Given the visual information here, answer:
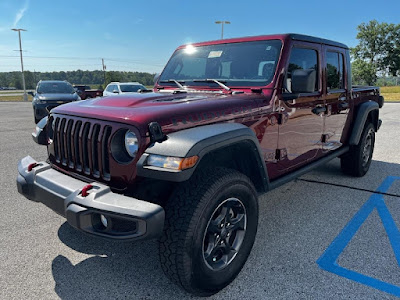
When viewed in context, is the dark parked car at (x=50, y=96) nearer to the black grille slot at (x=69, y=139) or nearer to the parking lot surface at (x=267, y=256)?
the parking lot surface at (x=267, y=256)

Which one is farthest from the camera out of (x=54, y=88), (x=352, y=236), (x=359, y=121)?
(x=54, y=88)

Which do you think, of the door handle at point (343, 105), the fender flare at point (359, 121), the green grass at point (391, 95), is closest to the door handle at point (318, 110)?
the door handle at point (343, 105)

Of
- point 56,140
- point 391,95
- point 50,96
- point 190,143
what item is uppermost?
point 190,143

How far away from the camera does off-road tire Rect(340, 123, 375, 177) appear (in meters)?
4.66

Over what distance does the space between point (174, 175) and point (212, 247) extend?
0.67 metres

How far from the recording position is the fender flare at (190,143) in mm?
1891

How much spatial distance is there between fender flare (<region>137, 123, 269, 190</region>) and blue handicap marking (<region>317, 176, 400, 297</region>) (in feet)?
4.01

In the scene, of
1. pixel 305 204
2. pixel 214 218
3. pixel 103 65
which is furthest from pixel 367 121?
pixel 103 65

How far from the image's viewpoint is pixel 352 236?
3.02 meters

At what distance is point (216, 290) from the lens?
2.19 metres

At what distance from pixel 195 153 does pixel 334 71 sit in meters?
2.83

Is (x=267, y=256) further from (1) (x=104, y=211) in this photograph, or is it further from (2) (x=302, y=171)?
(1) (x=104, y=211)

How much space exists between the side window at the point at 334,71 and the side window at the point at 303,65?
0.33 meters

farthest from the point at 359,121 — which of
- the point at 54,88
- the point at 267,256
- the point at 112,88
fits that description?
the point at 112,88
